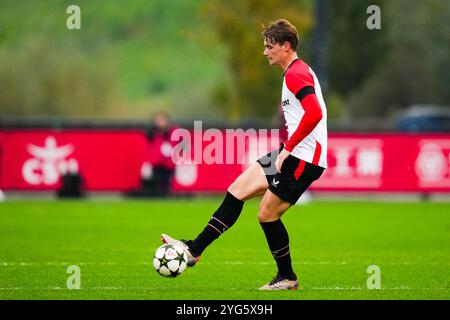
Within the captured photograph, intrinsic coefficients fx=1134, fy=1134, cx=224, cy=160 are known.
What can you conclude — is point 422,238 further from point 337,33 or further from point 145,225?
point 337,33

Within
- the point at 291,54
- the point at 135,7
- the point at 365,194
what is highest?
the point at 135,7

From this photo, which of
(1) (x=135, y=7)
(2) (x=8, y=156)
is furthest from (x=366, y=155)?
(1) (x=135, y=7)

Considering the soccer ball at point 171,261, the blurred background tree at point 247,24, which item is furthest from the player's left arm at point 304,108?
the blurred background tree at point 247,24

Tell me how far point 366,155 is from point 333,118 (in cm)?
2129

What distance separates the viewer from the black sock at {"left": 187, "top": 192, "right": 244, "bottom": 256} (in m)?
11.0

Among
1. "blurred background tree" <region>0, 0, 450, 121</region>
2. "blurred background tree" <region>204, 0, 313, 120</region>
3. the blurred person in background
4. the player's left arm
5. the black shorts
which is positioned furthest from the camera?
"blurred background tree" <region>0, 0, 450, 121</region>

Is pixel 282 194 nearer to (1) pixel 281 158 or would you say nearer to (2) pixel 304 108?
(1) pixel 281 158

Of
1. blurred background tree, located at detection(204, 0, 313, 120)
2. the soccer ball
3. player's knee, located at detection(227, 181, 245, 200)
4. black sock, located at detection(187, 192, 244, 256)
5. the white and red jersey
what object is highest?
blurred background tree, located at detection(204, 0, 313, 120)

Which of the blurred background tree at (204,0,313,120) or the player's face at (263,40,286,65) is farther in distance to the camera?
the blurred background tree at (204,0,313,120)

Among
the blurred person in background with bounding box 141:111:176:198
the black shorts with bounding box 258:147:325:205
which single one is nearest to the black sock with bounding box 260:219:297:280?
the black shorts with bounding box 258:147:325:205

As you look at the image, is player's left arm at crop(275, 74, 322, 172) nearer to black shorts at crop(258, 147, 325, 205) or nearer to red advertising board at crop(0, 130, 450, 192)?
black shorts at crop(258, 147, 325, 205)

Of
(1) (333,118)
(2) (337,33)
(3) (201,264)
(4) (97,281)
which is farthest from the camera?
(1) (333,118)

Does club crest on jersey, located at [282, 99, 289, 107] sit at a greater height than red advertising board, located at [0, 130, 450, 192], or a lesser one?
greater

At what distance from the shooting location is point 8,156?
89.3ft
